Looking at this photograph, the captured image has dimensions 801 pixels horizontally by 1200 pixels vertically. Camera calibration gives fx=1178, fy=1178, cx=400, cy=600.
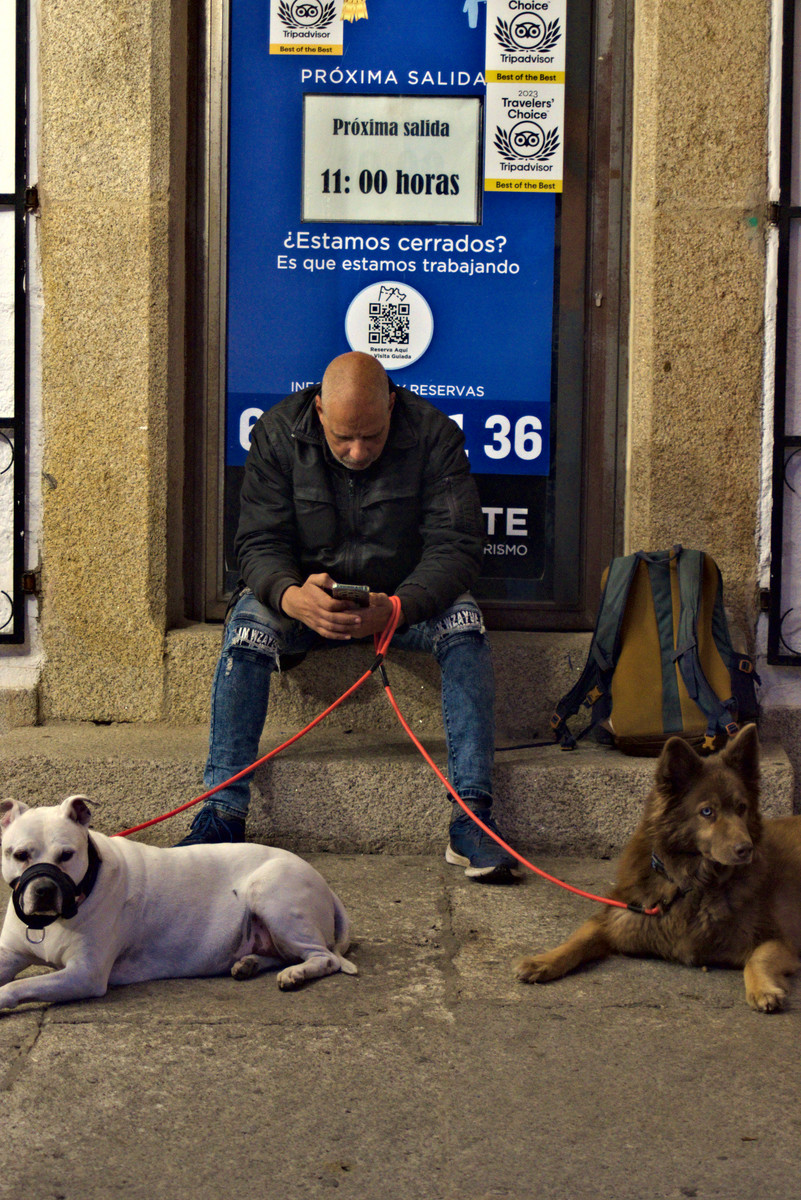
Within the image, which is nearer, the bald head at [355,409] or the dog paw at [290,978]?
the dog paw at [290,978]

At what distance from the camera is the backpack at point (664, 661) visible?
418cm

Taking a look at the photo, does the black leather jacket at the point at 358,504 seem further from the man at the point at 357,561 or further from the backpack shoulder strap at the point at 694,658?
the backpack shoulder strap at the point at 694,658

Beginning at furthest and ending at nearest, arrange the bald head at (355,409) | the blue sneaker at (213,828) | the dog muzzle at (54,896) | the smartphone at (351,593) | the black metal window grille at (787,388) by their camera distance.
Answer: the black metal window grille at (787,388) → the bald head at (355,409) → the blue sneaker at (213,828) → the smartphone at (351,593) → the dog muzzle at (54,896)

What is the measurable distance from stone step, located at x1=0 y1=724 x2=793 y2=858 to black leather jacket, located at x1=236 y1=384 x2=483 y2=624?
70 centimetres

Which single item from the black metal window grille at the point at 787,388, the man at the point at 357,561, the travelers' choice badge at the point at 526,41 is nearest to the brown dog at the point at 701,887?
the man at the point at 357,561

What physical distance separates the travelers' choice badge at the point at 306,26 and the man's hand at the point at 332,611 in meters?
2.43

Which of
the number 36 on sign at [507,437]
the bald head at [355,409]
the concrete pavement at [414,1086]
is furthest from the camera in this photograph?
the number 36 on sign at [507,437]

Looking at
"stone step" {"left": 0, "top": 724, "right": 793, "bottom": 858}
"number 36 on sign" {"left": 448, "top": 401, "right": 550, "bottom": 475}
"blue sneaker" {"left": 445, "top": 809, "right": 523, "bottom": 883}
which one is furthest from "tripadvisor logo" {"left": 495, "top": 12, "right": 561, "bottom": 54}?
"blue sneaker" {"left": 445, "top": 809, "right": 523, "bottom": 883}

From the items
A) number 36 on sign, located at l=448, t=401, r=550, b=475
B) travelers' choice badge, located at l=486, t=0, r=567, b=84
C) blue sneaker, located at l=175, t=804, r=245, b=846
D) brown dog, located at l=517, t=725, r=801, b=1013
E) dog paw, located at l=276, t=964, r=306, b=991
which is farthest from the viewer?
number 36 on sign, located at l=448, t=401, r=550, b=475

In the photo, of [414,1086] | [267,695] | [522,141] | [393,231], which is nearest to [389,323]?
[393,231]

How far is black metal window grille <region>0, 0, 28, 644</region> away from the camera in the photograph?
4719 mm

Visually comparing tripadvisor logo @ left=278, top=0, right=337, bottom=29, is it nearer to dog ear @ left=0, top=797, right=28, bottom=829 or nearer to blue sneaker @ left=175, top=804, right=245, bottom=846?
blue sneaker @ left=175, top=804, right=245, bottom=846

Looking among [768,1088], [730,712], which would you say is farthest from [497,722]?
[768,1088]

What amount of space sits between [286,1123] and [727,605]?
3005 millimetres
